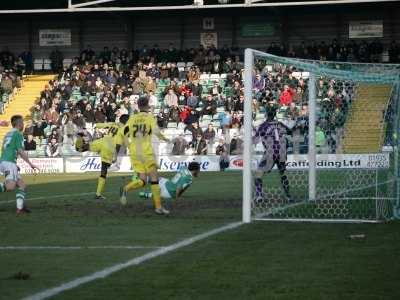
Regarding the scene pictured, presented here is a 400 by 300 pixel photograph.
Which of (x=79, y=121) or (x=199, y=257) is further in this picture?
(x=79, y=121)

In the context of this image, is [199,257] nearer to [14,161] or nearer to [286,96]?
[14,161]

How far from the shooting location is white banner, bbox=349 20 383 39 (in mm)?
44219

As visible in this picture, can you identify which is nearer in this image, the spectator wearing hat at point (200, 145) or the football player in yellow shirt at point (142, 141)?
the football player in yellow shirt at point (142, 141)

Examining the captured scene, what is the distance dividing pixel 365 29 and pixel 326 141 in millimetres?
28150

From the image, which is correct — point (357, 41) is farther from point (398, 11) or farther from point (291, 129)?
point (291, 129)

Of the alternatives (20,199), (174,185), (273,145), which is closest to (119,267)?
(20,199)

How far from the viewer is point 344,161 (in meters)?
18.6

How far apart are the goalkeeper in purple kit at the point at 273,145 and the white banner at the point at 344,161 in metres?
0.60

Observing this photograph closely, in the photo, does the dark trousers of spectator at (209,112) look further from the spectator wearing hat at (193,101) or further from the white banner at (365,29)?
the white banner at (365,29)

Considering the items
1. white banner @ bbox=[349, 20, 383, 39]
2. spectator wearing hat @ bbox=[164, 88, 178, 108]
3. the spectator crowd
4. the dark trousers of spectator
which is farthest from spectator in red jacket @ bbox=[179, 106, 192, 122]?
white banner @ bbox=[349, 20, 383, 39]

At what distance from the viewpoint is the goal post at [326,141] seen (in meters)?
13.6

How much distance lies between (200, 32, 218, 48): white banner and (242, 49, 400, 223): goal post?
86.1ft

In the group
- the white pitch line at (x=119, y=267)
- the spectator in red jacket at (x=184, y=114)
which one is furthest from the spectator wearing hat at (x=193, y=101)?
the white pitch line at (x=119, y=267)

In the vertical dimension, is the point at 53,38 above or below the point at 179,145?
above
